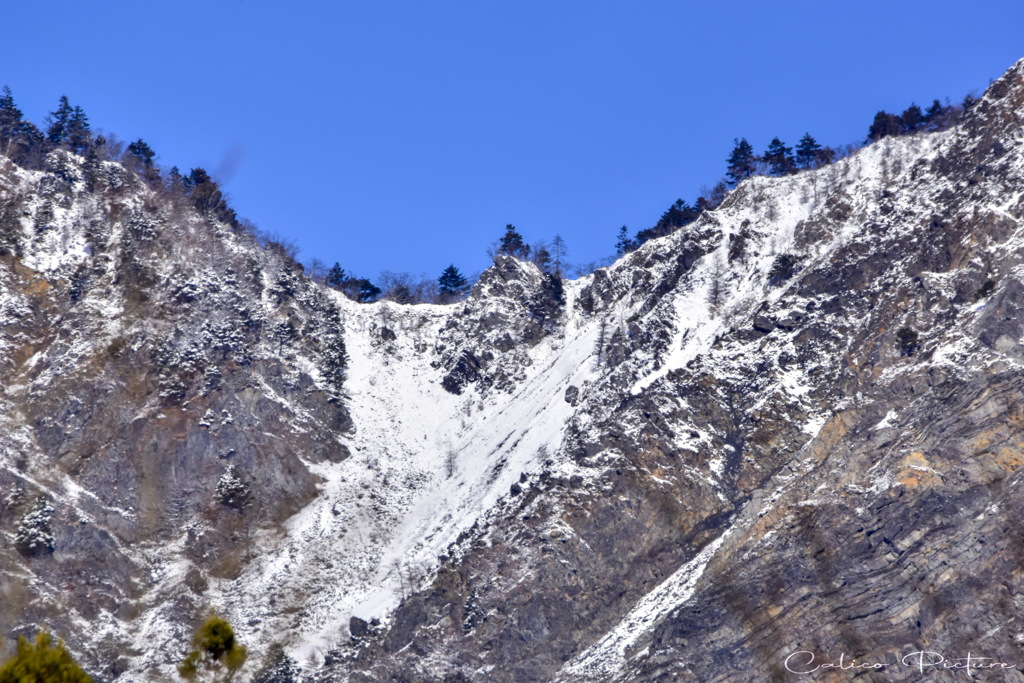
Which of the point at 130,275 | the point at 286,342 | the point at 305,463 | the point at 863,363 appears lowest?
the point at 863,363

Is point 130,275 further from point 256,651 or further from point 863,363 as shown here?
point 863,363

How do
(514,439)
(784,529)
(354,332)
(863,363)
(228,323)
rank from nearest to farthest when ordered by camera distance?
(784,529)
(863,363)
(514,439)
(228,323)
(354,332)

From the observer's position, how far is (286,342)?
65.9 metres

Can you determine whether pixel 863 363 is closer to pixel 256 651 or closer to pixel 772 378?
pixel 772 378

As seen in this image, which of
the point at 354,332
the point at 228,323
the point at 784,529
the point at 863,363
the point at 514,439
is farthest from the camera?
the point at 354,332

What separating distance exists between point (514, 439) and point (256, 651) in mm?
15831

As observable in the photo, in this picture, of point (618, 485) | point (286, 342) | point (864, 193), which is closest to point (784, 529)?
point (618, 485)

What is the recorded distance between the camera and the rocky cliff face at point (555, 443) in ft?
135

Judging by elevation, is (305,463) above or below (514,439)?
above

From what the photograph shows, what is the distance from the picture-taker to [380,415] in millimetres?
65562

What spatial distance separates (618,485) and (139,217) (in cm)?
3368

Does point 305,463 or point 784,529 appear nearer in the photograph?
point 784,529

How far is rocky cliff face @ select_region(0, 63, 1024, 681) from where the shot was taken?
41.1 metres

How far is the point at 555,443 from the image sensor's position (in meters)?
53.2
